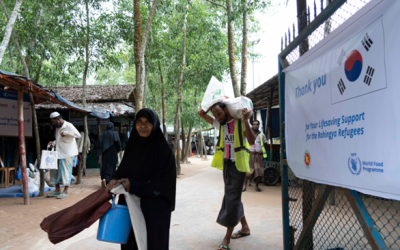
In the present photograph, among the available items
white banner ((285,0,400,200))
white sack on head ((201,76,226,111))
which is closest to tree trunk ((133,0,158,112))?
white sack on head ((201,76,226,111))

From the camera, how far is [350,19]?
1.77m

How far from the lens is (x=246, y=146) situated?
11.6 ft

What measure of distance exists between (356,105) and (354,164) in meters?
0.35

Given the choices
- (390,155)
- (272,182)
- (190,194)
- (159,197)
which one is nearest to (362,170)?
(390,155)

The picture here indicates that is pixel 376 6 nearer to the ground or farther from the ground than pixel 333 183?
farther from the ground

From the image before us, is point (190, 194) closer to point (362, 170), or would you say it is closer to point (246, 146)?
point (246, 146)

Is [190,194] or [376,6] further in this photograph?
[190,194]

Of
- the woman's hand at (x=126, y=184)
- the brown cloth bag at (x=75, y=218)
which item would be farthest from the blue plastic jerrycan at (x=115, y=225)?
the woman's hand at (x=126, y=184)

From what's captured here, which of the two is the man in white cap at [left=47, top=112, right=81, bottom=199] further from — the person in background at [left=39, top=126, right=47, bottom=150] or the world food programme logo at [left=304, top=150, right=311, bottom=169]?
the world food programme logo at [left=304, top=150, right=311, bottom=169]

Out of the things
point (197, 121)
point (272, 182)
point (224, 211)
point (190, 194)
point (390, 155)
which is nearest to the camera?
point (390, 155)

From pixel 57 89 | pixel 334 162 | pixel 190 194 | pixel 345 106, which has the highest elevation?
pixel 57 89

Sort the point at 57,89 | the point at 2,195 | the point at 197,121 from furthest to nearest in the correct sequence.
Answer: the point at 197,121, the point at 57,89, the point at 2,195

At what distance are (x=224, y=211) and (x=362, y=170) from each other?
2147mm

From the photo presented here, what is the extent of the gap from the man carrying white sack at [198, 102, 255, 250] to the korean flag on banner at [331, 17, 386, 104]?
1.43 m
